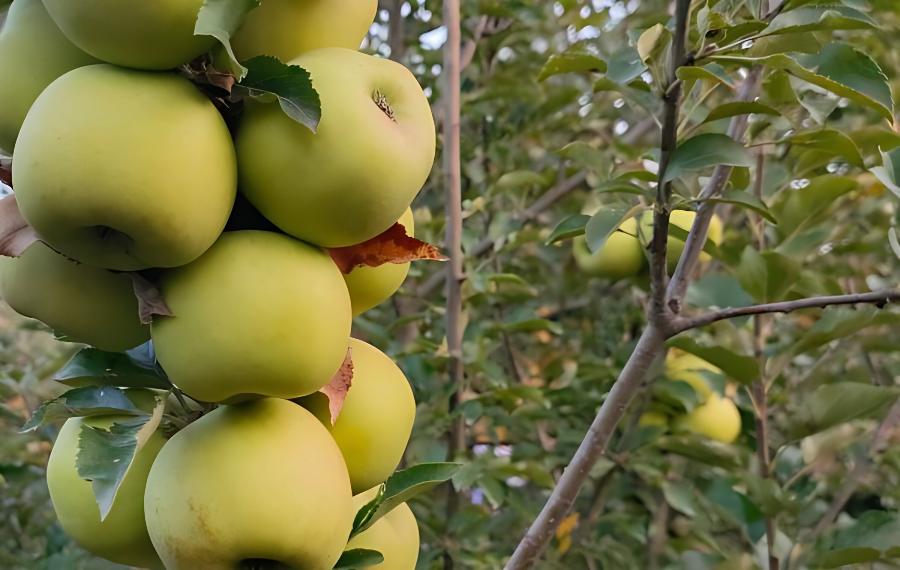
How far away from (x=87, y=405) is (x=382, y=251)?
8.2 inches

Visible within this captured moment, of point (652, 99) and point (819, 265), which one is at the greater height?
point (652, 99)

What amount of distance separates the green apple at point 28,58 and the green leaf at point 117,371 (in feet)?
0.51

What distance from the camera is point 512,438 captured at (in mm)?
1690

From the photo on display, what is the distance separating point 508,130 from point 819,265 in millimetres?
766

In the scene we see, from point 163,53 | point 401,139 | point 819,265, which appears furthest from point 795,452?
point 163,53

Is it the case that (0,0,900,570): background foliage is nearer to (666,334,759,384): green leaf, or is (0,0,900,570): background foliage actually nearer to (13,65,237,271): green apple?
(666,334,759,384): green leaf

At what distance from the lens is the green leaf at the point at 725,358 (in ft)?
3.10

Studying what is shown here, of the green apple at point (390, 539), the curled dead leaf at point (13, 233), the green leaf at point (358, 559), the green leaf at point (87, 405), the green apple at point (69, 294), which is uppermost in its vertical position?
the curled dead leaf at point (13, 233)

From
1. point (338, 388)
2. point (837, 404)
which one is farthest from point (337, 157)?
point (837, 404)

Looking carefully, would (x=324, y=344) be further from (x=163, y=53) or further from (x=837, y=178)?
(x=837, y=178)

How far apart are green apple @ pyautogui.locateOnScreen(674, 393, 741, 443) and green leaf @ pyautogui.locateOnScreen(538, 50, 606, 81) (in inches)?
29.2

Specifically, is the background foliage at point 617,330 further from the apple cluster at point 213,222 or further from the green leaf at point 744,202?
the apple cluster at point 213,222

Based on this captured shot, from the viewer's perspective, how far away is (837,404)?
1.00 metres

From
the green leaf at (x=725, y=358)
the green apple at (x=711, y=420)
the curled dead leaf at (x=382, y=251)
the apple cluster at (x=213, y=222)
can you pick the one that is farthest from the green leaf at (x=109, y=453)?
the green apple at (x=711, y=420)
